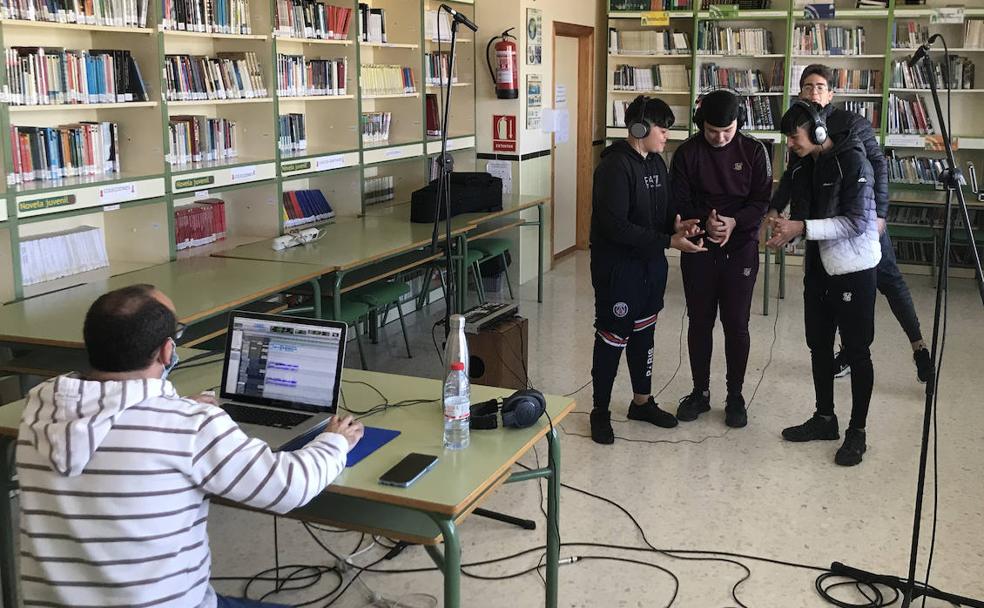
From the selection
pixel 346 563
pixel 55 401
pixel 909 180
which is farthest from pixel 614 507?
pixel 909 180

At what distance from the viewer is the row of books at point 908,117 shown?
8.17m

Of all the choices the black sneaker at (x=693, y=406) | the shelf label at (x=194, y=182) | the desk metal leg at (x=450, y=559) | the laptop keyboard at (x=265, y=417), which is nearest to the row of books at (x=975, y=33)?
the black sneaker at (x=693, y=406)

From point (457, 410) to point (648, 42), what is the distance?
7.09m

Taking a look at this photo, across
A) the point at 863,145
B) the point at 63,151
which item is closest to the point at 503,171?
the point at 863,145

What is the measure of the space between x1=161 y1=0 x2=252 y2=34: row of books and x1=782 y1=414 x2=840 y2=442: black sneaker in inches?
135

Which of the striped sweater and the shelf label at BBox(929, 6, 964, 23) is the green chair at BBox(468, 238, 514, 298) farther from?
the striped sweater

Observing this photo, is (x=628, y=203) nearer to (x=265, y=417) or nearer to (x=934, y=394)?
(x=934, y=394)

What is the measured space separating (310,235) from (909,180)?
18.0ft

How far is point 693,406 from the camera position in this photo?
4707 mm

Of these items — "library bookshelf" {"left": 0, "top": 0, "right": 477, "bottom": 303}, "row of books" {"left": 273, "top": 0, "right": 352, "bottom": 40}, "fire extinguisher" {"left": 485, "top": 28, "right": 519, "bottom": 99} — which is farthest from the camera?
"fire extinguisher" {"left": 485, "top": 28, "right": 519, "bottom": 99}

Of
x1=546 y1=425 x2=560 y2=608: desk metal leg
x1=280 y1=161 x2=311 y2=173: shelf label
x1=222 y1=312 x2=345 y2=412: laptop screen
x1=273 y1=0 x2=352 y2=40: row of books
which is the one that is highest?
x1=273 y1=0 x2=352 y2=40: row of books

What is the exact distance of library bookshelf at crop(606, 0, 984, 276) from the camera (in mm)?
8023

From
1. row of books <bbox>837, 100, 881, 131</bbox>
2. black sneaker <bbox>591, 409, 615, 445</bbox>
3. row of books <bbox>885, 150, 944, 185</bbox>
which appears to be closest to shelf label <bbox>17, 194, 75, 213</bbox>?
black sneaker <bbox>591, 409, 615, 445</bbox>

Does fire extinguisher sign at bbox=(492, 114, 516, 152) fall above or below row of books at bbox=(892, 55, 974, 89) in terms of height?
below
